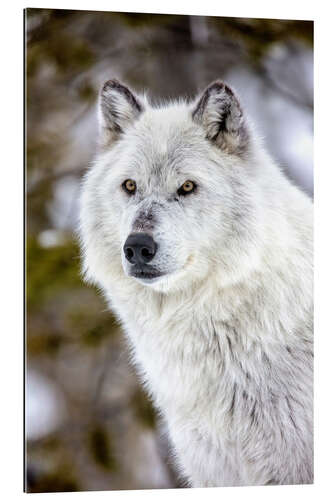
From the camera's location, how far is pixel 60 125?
4.57 meters

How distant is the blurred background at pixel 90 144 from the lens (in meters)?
4.38

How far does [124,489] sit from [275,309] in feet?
5.08

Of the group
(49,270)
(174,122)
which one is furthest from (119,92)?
(49,270)

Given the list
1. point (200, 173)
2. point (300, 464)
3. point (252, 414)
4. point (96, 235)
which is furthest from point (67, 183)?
point (300, 464)

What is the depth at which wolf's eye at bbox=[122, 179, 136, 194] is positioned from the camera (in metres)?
3.84

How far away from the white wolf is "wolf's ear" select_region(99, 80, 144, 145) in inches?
0.6

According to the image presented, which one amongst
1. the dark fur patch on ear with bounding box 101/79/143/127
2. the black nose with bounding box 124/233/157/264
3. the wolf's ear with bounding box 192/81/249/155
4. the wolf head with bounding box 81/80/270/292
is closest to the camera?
the black nose with bounding box 124/233/157/264

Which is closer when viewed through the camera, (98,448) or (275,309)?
(275,309)

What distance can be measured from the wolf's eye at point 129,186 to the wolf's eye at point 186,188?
25 centimetres

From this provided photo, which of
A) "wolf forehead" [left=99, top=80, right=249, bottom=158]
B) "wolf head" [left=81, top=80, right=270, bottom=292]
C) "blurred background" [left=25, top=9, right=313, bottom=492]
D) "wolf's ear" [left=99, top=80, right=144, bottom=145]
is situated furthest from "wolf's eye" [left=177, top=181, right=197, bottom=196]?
"blurred background" [left=25, top=9, right=313, bottom=492]

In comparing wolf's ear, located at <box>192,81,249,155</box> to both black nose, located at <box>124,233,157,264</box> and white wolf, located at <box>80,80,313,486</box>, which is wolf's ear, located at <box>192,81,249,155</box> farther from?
black nose, located at <box>124,233,157,264</box>
